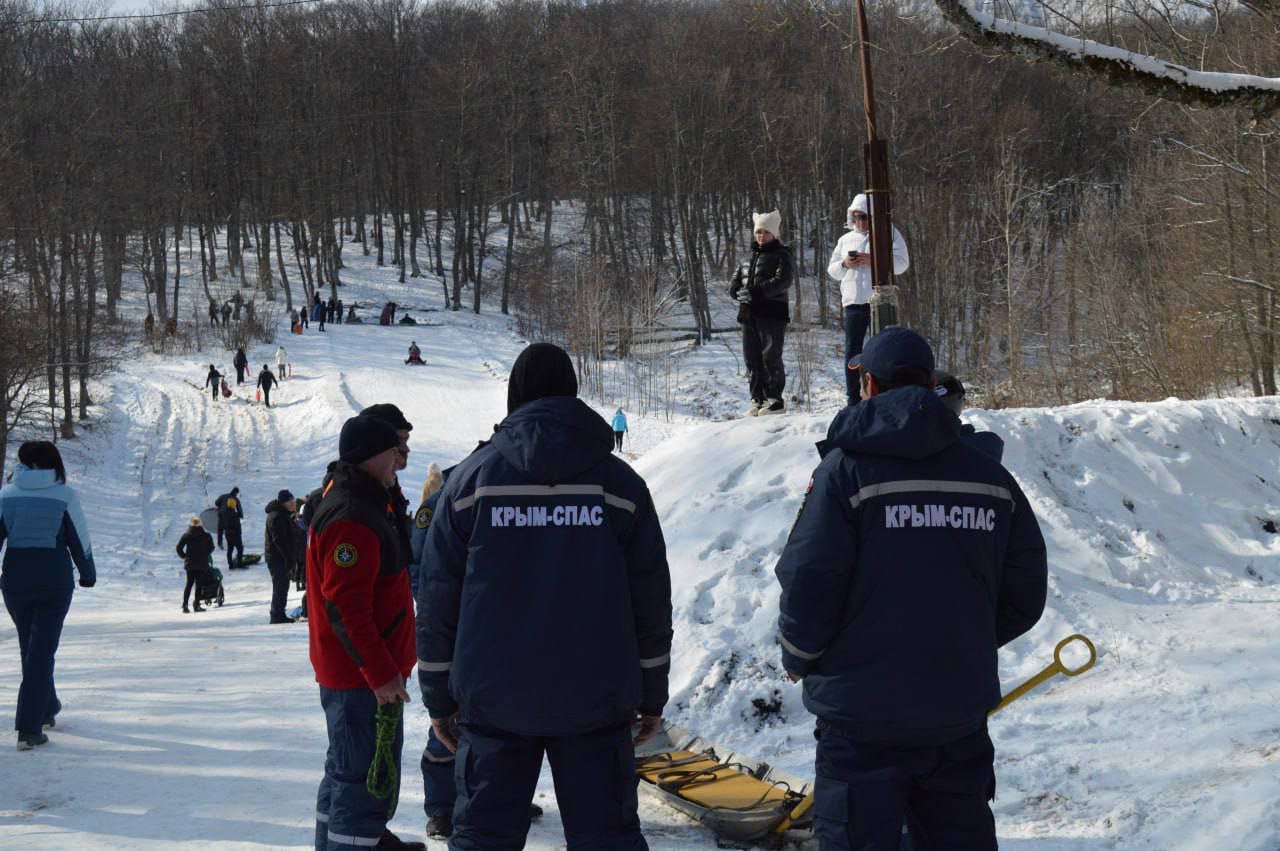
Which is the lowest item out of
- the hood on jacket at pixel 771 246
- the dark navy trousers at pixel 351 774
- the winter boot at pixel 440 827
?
the winter boot at pixel 440 827

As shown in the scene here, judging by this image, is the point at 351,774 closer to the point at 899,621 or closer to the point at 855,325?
the point at 899,621

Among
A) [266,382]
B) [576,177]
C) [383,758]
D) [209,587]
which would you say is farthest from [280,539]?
[576,177]

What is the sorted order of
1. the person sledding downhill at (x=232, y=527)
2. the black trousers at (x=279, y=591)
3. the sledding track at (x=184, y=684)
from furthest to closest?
1. the person sledding downhill at (x=232, y=527)
2. the black trousers at (x=279, y=591)
3. the sledding track at (x=184, y=684)

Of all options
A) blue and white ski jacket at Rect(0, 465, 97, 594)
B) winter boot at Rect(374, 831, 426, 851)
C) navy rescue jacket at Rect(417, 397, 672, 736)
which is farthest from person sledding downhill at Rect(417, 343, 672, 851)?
blue and white ski jacket at Rect(0, 465, 97, 594)

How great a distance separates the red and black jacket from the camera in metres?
4.40

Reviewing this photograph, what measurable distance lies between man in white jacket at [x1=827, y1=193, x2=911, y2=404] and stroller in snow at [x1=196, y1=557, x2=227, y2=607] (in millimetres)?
10717

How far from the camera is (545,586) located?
11.1ft

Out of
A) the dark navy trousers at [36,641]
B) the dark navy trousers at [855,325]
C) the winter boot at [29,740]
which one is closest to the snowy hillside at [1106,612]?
the dark navy trousers at [855,325]

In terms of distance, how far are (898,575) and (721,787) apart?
2.70 m

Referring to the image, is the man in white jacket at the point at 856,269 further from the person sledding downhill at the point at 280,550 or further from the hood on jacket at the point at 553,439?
the person sledding downhill at the point at 280,550

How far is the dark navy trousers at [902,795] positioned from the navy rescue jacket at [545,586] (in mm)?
570

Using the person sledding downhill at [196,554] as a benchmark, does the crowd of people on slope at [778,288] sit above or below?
above

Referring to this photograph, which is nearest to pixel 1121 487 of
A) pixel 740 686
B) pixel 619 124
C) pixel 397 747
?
pixel 740 686

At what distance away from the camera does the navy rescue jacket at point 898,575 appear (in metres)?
3.33
